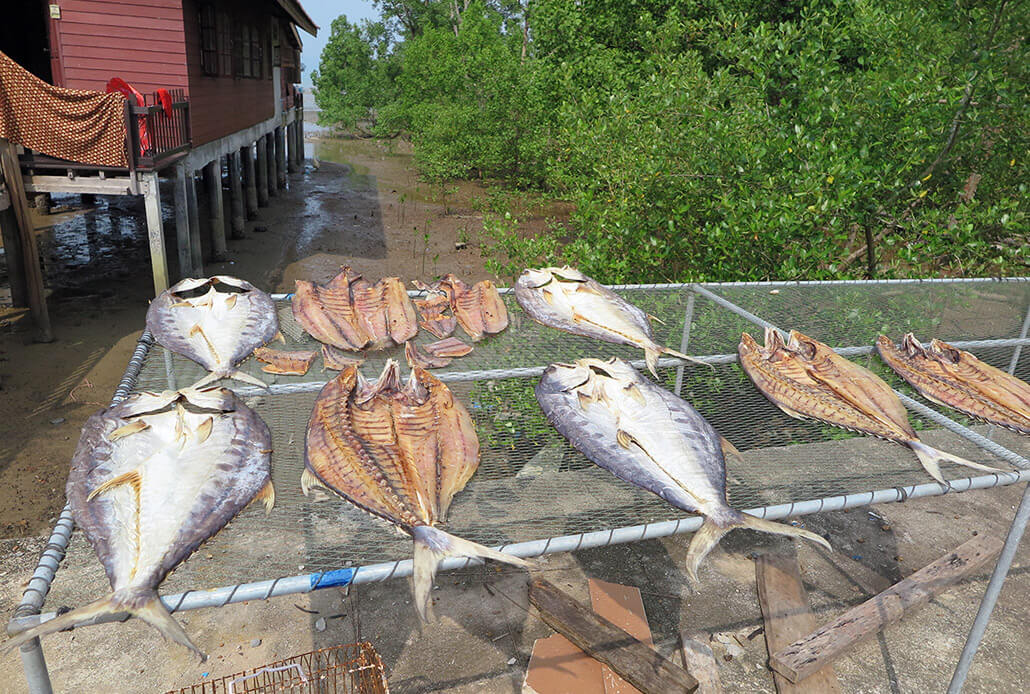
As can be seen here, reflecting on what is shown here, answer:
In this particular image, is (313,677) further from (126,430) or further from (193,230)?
(193,230)

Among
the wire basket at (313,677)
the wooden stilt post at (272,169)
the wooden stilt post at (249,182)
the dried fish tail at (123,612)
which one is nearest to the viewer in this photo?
the dried fish tail at (123,612)

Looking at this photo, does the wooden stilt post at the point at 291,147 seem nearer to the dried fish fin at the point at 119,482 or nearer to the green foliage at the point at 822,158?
the green foliage at the point at 822,158

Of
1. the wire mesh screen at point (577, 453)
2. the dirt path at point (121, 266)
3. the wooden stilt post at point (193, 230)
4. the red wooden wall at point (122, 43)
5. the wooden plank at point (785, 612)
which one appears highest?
the red wooden wall at point (122, 43)

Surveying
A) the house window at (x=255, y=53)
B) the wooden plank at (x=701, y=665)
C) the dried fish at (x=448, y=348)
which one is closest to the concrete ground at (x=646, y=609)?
the wooden plank at (x=701, y=665)

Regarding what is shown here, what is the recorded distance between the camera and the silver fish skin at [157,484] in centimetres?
202

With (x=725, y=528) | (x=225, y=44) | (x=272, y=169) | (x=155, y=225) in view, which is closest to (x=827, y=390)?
(x=725, y=528)

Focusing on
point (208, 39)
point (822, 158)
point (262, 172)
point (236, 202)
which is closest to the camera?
point (822, 158)

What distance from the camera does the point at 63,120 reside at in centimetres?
920

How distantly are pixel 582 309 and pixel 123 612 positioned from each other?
3.11 meters

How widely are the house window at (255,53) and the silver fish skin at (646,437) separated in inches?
683

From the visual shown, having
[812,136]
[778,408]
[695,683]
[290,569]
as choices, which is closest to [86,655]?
[290,569]

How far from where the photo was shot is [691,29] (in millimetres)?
10922

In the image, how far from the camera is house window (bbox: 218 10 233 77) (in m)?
14.0

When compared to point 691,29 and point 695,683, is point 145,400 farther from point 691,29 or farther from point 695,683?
point 691,29
